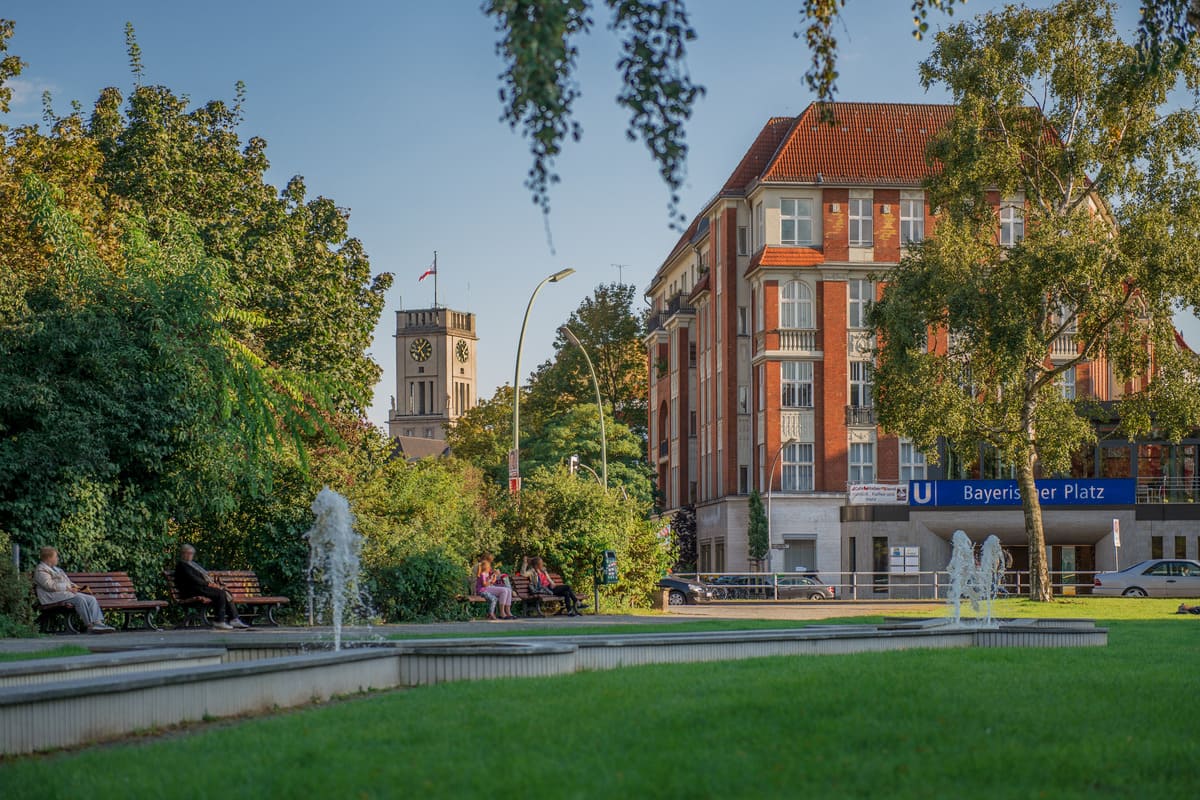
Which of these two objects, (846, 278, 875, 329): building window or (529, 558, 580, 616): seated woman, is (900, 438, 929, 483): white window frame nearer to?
(846, 278, 875, 329): building window

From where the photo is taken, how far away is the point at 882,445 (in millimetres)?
66062

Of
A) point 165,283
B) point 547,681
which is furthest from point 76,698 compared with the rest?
point 165,283

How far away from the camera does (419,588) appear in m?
26.8

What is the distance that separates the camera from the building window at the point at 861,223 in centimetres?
6631

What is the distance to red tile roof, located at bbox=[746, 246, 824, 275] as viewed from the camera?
6612cm

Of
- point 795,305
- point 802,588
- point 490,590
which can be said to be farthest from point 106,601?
point 795,305

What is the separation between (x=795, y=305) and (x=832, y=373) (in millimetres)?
3404

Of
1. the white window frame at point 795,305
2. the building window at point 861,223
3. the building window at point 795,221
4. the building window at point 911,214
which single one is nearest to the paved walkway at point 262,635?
the white window frame at point 795,305

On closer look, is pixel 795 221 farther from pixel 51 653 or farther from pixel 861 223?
pixel 51 653

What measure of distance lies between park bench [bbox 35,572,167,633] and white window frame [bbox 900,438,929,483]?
4697 cm

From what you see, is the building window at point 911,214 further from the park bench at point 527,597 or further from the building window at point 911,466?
the park bench at point 527,597

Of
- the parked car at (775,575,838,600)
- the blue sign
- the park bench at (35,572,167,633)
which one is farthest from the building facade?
the park bench at (35,572,167,633)

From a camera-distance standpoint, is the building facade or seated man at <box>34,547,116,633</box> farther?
the building facade

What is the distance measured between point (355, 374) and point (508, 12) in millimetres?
34585
